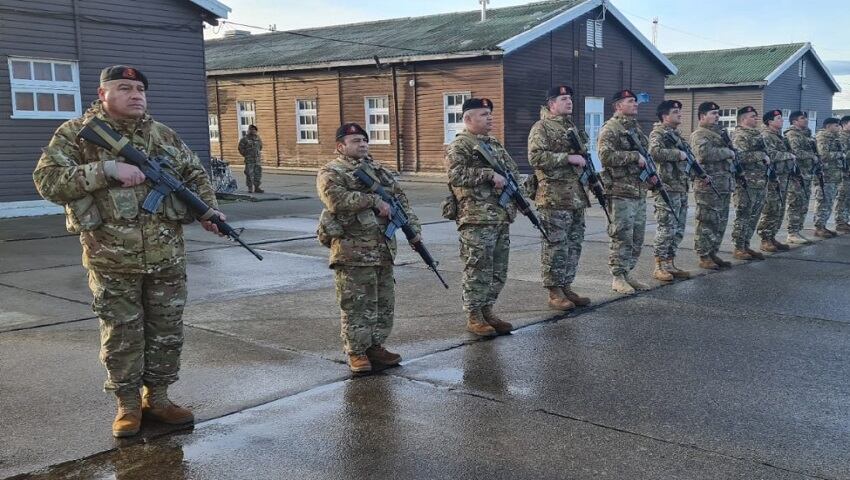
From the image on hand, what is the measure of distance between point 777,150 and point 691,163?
2.34m

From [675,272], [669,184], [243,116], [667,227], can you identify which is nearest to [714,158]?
[669,184]

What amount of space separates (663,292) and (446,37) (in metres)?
18.2

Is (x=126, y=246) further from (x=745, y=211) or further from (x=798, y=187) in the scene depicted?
(x=798, y=187)

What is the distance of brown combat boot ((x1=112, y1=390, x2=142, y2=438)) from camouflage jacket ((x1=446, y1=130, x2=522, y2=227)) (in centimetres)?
286

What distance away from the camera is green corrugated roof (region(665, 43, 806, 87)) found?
105 ft

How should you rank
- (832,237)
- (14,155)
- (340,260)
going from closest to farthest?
(340,260) → (832,237) → (14,155)

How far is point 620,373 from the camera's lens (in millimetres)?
5129

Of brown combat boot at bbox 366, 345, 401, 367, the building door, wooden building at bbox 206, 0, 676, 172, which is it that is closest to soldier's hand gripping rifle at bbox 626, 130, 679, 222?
brown combat boot at bbox 366, 345, 401, 367

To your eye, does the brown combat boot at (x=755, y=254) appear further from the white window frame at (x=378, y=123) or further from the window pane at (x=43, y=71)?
the white window frame at (x=378, y=123)

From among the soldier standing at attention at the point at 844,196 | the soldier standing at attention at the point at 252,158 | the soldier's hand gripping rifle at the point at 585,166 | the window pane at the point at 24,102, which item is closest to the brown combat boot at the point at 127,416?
the soldier's hand gripping rifle at the point at 585,166

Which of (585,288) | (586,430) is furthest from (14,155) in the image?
(586,430)

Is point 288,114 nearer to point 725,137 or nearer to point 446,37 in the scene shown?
point 446,37

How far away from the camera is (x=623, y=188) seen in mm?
7605

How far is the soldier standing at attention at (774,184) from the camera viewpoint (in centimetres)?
1018
